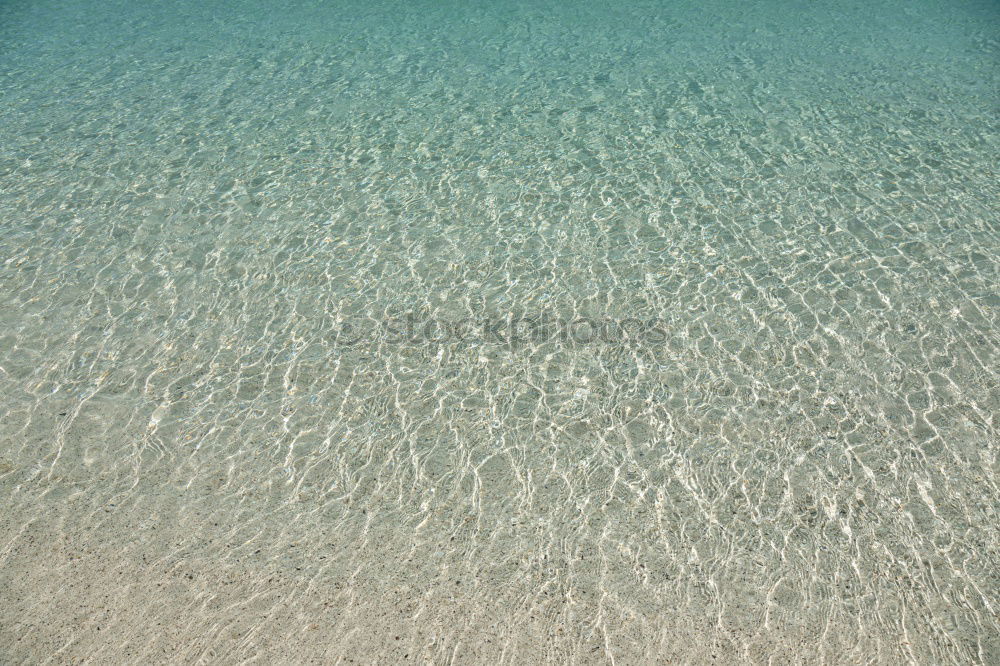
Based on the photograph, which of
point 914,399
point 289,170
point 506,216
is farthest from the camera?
point 289,170

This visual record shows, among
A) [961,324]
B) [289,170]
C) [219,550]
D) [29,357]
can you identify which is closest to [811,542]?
[961,324]

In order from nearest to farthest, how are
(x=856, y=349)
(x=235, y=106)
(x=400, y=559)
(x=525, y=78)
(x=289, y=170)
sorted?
(x=400, y=559)
(x=856, y=349)
(x=289, y=170)
(x=235, y=106)
(x=525, y=78)

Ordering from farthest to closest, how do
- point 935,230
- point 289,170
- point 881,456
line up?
point 289,170
point 935,230
point 881,456

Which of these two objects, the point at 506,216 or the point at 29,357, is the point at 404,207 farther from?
the point at 29,357

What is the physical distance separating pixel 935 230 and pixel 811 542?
3.39 meters

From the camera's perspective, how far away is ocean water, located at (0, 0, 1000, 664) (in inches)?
130

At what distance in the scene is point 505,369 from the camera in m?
4.58

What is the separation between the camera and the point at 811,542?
11.6 feet

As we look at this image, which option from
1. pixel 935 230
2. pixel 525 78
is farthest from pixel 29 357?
pixel 935 230

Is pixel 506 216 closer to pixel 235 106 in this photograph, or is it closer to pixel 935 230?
pixel 935 230

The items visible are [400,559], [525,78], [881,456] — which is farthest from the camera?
[525,78]

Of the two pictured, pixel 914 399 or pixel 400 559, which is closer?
pixel 400 559

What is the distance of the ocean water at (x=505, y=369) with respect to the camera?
3.30m

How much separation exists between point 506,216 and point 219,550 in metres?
3.56
